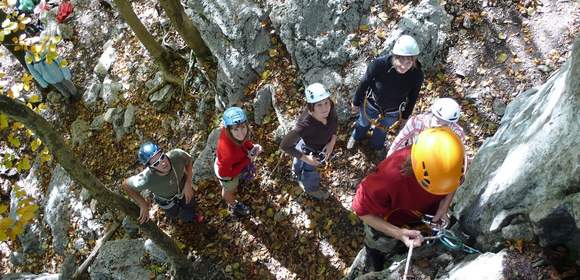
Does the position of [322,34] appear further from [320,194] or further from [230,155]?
[230,155]

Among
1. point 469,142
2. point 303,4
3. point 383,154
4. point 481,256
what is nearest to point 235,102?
point 303,4

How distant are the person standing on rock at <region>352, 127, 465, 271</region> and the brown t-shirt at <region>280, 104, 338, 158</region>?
140cm

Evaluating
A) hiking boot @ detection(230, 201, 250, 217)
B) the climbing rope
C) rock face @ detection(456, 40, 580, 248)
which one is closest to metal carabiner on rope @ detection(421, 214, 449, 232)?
the climbing rope

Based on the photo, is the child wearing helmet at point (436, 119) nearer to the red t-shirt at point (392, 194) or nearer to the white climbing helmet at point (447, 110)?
→ the white climbing helmet at point (447, 110)

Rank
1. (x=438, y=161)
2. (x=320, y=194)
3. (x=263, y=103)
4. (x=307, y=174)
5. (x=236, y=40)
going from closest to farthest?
(x=438, y=161) < (x=307, y=174) < (x=320, y=194) < (x=263, y=103) < (x=236, y=40)

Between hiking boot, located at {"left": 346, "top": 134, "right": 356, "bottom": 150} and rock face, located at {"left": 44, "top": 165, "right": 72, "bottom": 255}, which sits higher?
rock face, located at {"left": 44, "top": 165, "right": 72, "bottom": 255}

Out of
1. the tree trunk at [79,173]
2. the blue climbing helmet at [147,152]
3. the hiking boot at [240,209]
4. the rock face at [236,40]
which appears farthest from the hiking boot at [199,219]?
the rock face at [236,40]

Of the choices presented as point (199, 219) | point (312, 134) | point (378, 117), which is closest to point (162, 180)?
point (199, 219)

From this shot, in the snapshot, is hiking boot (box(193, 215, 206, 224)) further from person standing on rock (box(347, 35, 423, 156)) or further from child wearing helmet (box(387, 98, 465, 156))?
child wearing helmet (box(387, 98, 465, 156))

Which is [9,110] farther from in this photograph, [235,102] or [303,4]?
[303,4]

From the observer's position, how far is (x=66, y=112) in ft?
32.1

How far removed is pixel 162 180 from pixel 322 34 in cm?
363

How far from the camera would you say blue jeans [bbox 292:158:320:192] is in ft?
18.1

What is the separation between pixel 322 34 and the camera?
6973 millimetres
